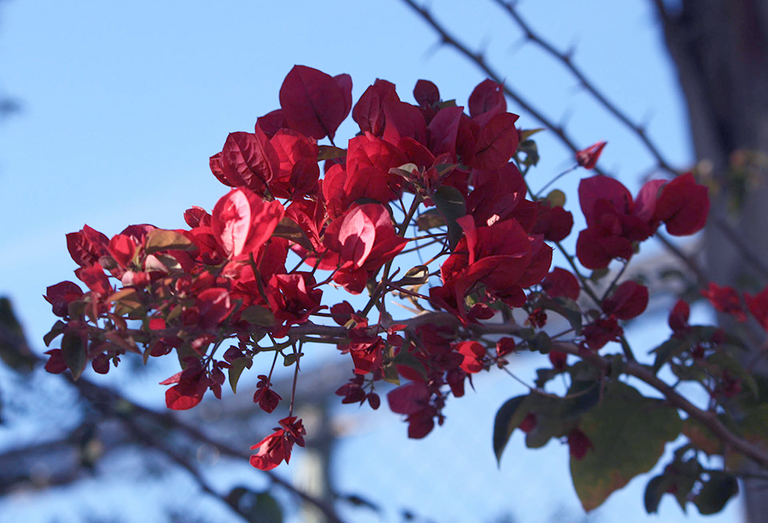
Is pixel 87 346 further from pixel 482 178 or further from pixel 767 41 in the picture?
pixel 767 41

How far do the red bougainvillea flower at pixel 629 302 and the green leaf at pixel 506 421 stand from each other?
0.10 meters

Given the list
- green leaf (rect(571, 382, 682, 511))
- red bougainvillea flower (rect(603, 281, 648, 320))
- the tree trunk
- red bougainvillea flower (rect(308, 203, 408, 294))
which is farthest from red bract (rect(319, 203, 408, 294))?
the tree trunk

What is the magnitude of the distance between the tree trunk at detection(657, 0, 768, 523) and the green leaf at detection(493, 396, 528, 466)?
1.12 m

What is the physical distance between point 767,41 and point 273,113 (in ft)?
5.26

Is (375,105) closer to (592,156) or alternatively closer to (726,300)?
(592,156)

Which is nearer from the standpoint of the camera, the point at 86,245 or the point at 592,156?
the point at 86,245

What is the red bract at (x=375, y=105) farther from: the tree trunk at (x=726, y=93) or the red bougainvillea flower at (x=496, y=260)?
the tree trunk at (x=726, y=93)

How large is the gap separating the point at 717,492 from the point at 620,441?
0.09 meters

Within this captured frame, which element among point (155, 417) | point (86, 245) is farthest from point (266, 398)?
point (155, 417)

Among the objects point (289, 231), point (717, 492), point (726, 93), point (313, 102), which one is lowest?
point (717, 492)

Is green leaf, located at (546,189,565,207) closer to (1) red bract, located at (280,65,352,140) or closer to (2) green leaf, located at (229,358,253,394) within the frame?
(1) red bract, located at (280,65,352,140)

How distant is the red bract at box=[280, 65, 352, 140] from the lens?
426mm

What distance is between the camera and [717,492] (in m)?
0.58

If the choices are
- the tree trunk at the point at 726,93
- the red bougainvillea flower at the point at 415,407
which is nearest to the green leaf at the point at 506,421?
the red bougainvillea flower at the point at 415,407
